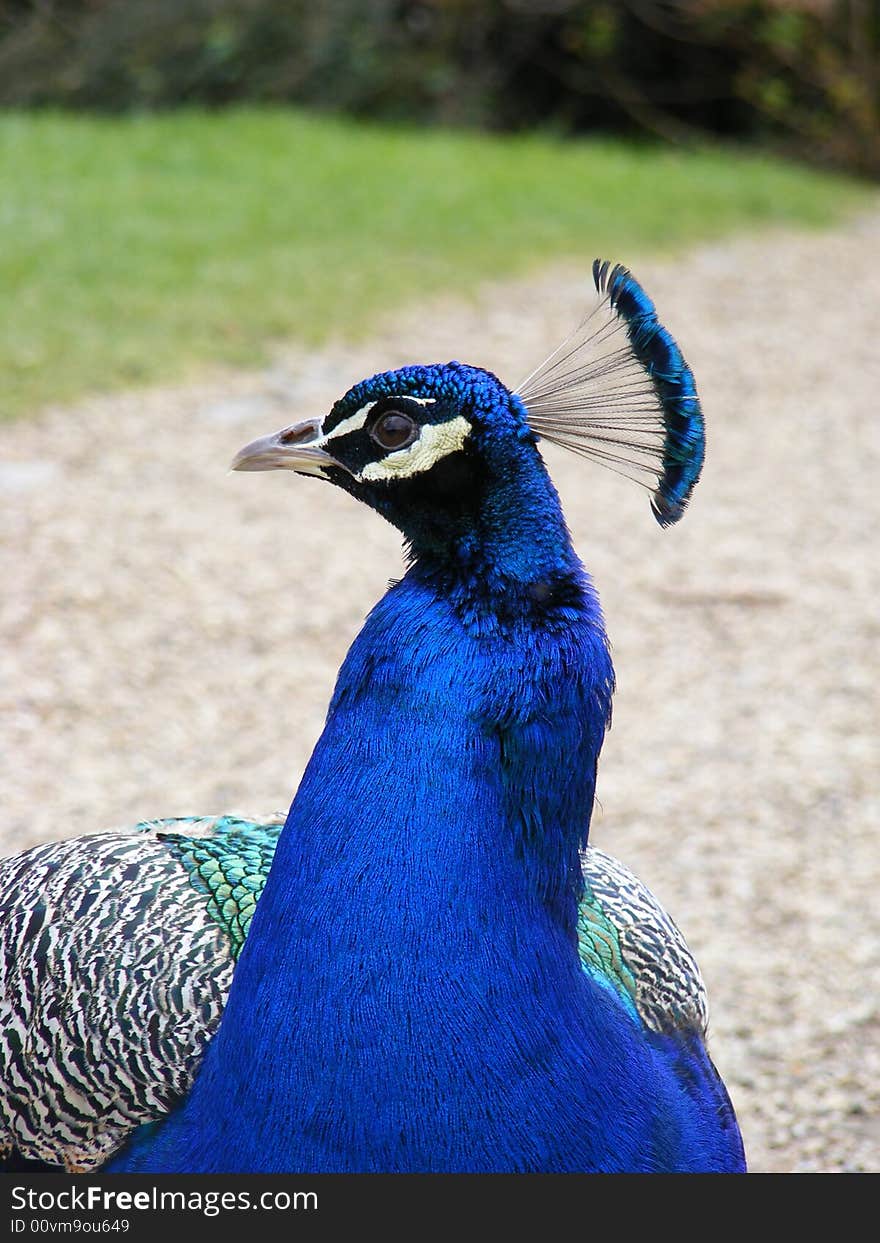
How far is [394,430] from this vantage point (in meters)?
1.49

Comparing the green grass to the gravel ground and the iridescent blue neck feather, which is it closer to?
the gravel ground

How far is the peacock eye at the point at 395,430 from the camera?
58.4 inches

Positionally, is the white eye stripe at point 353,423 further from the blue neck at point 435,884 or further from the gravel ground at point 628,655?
the gravel ground at point 628,655

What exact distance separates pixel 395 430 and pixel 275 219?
6311 millimetres

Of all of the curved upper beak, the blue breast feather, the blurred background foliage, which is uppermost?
the blurred background foliage

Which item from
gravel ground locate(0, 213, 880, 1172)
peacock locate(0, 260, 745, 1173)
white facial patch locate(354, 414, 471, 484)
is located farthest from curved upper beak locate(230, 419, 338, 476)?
gravel ground locate(0, 213, 880, 1172)

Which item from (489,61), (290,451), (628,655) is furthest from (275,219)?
(290,451)

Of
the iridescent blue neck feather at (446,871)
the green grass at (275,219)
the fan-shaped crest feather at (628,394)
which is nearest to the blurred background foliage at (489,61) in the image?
the green grass at (275,219)

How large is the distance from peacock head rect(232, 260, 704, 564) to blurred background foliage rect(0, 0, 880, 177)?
31.5 feet

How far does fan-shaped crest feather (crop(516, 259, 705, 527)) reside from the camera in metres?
1.50

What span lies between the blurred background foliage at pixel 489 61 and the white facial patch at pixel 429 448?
9.66 metres

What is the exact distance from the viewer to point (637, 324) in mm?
1511

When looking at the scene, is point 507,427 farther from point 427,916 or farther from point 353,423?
point 427,916

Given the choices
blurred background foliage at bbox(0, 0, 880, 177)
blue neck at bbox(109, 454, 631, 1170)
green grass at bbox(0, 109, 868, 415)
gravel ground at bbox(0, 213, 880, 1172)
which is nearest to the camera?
blue neck at bbox(109, 454, 631, 1170)
